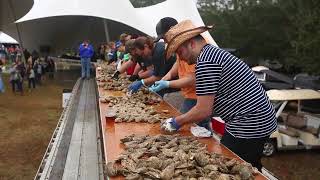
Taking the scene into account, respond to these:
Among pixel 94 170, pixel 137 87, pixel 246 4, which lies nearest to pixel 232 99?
pixel 94 170

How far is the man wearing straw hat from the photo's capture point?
3.36m

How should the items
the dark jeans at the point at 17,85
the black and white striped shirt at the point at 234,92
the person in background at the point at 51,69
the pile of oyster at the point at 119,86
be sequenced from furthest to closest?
the person in background at the point at 51,69, the dark jeans at the point at 17,85, the pile of oyster at the point at 119,86, the black and white striped shirt at the point at 234,92

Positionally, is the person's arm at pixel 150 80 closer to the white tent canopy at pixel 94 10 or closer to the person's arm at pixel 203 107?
the person's arm at pixel 203 107

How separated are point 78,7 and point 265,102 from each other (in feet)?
72.6

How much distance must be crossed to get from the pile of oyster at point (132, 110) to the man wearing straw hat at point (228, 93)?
90cm

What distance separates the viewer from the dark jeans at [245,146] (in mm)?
3652

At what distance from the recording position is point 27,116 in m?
14.6

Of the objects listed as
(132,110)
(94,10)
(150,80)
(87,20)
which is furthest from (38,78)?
(132,110)

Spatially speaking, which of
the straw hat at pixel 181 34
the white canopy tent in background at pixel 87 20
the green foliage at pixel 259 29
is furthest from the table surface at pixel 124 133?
the white canopy tent in background at pixel 87 20

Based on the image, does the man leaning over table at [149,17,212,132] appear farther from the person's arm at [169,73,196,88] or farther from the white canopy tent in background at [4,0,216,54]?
the white canopy tent in background at [4,0,216,54]

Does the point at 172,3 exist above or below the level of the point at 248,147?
above

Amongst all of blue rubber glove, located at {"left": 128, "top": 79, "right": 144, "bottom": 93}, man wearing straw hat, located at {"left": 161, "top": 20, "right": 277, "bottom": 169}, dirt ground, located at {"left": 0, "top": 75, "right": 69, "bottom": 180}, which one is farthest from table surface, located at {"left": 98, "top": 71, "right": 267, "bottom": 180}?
dirt ground, located at {"left": 0, "top": 75, "right": 69, "bottom": 180}

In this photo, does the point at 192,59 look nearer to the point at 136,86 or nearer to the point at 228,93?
the point at 228,93

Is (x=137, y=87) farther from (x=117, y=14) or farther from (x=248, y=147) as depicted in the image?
(x=117, y=14)
